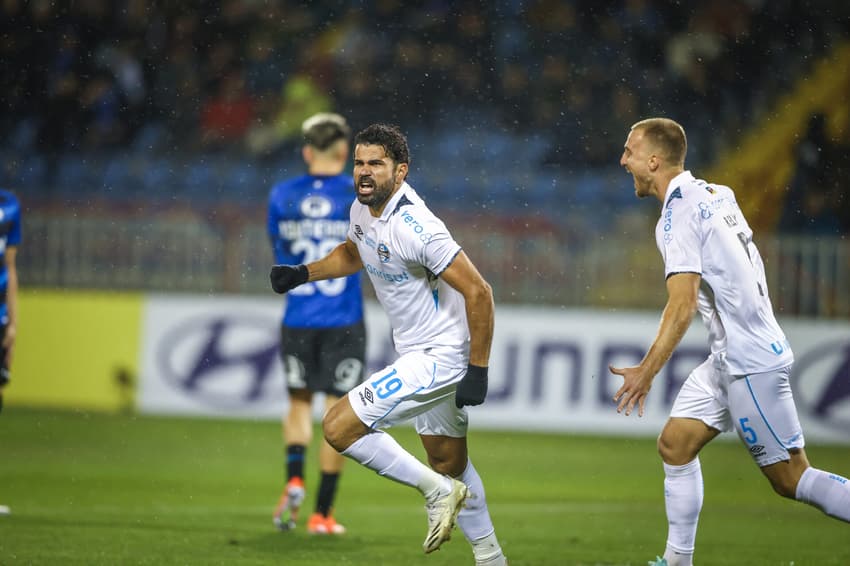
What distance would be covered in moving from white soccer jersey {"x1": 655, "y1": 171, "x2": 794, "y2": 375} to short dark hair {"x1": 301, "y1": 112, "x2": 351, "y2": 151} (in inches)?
109

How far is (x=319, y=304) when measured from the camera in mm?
7840

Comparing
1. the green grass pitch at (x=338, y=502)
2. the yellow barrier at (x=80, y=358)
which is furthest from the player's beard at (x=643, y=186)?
the yellow barrier at (x=80, y=358)

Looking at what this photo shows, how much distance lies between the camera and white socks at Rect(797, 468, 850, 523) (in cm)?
552

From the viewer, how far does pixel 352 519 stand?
816cm

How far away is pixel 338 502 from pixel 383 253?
364 cm

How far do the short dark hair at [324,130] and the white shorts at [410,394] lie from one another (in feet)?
8.05

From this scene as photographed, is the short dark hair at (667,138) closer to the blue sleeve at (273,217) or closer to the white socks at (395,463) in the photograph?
the white socks at (395,463)

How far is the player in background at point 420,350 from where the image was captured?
5.52 meters

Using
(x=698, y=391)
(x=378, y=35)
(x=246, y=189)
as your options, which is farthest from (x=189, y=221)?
(x=698, y=391)

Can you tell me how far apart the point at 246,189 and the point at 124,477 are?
257 inches

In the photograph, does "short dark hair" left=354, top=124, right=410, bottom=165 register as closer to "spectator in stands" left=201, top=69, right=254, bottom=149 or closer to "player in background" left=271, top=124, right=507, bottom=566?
"player in background" left=271, top=124, right=507, bottom=566

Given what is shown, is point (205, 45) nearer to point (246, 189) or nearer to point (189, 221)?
point (246, 189)

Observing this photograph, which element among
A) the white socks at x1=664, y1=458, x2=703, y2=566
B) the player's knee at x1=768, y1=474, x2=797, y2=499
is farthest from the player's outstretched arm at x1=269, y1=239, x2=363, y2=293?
the player's knee at x1=768, y1=474, x2=797, y2=499

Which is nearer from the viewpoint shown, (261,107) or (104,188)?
(104,188)
